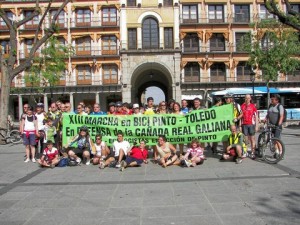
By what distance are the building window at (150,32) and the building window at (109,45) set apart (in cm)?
565

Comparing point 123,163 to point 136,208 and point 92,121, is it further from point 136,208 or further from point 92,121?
point 136,208

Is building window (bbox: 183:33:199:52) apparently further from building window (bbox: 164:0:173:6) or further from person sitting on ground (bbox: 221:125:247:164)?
person sitting on ground (bbox: 221:125:247:164)

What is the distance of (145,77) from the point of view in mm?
48594

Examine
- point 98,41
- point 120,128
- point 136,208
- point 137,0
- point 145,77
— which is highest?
point 137,0

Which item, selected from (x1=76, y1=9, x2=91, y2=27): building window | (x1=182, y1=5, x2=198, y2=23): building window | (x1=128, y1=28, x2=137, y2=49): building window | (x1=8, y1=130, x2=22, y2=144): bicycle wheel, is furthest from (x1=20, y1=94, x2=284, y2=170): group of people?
(x1=76, y1=9, x2=91, y2=27): building window

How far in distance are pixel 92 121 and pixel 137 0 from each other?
31.9 meters

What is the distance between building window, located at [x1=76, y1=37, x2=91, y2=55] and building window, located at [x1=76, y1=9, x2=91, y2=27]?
1.88 metres

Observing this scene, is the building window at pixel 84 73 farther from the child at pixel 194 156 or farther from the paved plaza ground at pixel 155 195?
the child at pixel 194 156

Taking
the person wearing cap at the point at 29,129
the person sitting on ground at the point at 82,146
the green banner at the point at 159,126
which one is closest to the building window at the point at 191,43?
the green banner at the point at 159,126

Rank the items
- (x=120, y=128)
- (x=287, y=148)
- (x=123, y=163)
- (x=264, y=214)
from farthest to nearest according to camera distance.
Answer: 1. (x=287, y=148)
2. (x=120, y=128)
3. (x=123, y=163)
4. (x=264, y=214)

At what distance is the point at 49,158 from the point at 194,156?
13.5 ft

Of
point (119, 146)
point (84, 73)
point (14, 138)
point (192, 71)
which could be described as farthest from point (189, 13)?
point (119, 146)

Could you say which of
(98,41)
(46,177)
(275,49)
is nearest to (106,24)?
(98,41)

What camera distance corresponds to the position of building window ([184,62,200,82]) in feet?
145
